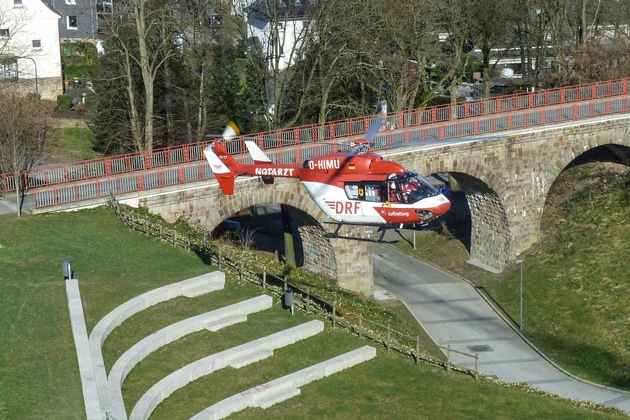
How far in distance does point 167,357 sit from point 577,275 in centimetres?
2382

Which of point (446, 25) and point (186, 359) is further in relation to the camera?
point (446, 25)

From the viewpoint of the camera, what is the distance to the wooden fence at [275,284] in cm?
3156

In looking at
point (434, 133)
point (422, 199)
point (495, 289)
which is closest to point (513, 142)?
point (434, 133)

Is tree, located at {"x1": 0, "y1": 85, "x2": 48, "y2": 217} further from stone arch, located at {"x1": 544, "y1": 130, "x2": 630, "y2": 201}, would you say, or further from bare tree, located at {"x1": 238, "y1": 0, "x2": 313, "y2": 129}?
stone arch, located at {"x1": 544, "y1": 130, "x2": 630, "y2": 201}

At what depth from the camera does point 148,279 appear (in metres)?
32.7

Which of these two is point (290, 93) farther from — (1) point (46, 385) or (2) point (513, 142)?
(1) point (46, 385)

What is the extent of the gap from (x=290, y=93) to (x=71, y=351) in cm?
2933

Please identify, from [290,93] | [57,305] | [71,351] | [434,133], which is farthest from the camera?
[290,93]

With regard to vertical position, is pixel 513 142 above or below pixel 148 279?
above

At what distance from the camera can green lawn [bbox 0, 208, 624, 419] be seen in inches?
1001

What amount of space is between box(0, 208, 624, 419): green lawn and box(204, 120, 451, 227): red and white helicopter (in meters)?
3.98

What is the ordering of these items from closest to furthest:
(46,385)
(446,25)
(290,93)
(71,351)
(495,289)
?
(46,385) → (71,351) → (495,289) → (290,93) → (446,25)

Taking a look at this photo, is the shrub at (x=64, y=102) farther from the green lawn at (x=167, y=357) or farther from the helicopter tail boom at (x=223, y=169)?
the helicopter tail boom at (x=223, y=169)

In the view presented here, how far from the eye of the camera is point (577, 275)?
44938 millimetres
